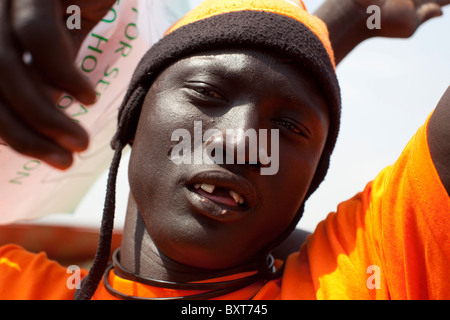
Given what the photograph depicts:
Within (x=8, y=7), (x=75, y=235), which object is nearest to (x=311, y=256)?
(x=8, y=7)

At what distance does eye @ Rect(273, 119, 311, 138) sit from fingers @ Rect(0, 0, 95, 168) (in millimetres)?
599

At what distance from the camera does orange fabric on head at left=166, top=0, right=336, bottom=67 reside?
1.38 metres

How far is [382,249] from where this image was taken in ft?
3.67

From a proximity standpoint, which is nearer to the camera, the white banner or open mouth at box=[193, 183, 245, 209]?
open mouth at box=[193, 183, 245, 209]

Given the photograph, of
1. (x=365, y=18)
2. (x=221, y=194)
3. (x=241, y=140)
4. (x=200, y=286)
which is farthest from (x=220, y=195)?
(x=365, y=18)

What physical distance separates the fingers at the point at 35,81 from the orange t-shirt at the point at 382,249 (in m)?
0.66

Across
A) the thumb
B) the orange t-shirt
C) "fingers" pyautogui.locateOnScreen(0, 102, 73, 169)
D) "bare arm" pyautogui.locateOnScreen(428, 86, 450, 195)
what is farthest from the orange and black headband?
the thumb

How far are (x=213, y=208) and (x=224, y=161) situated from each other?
0.12 m

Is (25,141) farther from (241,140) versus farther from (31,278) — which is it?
(31,278)

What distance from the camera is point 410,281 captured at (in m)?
1.07

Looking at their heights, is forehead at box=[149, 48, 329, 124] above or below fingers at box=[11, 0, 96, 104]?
above

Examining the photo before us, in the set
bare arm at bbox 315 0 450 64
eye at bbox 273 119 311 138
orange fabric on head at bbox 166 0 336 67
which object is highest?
bare arm at bbox 315 0 450 64

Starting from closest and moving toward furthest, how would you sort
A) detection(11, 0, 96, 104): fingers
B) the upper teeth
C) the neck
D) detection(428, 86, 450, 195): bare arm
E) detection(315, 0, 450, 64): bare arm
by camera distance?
detection(11, 0, 96, 104): fingers, detection(428, 86, 450, 195): bare arm, the upper teeth, the neck, detection(315, 0, 450, 64): bare arm

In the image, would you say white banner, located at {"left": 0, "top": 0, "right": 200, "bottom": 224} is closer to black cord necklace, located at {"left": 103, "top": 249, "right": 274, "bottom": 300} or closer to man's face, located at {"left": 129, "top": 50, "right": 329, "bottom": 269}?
man's face, located at {"left": 129, "top": 50, "right": 329, "bottom": 269}
